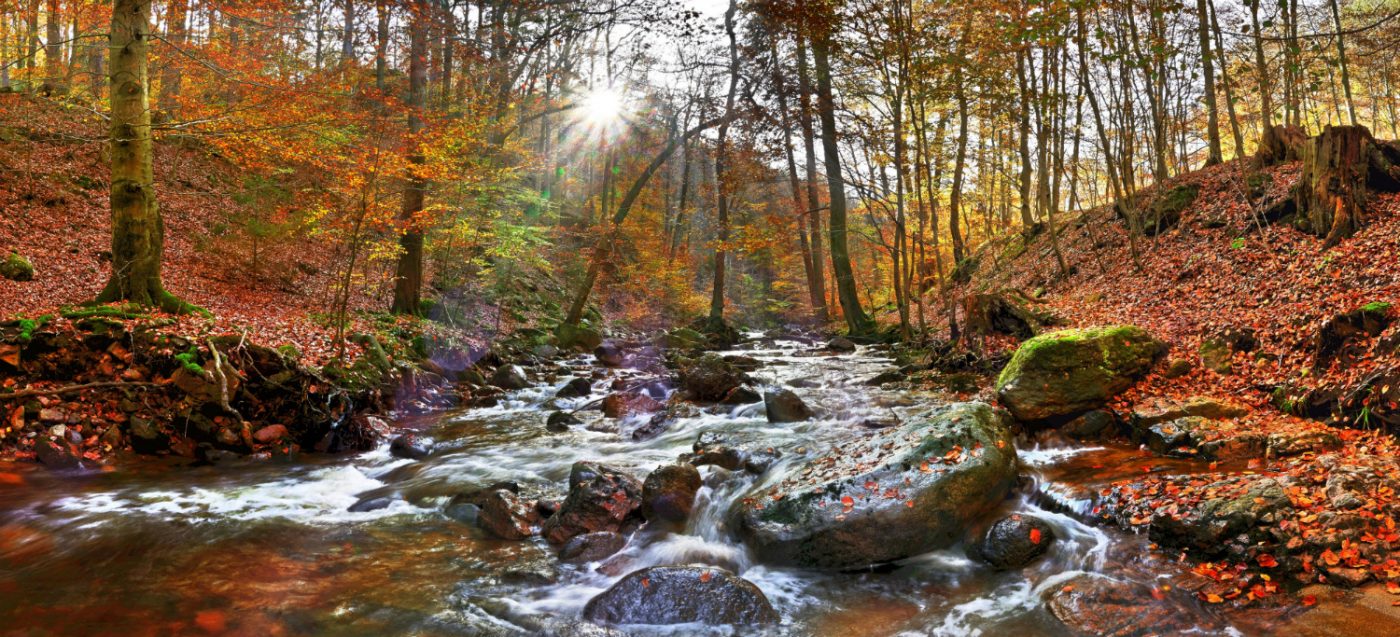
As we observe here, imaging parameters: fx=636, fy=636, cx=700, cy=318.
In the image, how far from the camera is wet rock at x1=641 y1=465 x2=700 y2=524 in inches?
240

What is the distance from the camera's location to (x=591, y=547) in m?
5.45

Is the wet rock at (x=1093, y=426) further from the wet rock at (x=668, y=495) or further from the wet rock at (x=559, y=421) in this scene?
the wet rock at (x=559, y=421)

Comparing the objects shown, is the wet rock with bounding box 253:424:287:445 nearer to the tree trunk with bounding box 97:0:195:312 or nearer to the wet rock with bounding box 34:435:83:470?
the wet rock with bounding box 34:435:83:470

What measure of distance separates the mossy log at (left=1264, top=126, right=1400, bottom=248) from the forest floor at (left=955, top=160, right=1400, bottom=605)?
270 millimetres

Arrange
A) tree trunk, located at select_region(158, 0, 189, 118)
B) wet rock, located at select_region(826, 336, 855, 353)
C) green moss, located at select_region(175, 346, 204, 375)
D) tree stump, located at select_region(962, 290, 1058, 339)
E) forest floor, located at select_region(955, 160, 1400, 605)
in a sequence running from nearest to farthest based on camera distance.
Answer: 1. forest floor, located at select_region(955, 160, 1400, 605)
2. green moss, located at select_region(175, 346, 204, 375)
3. tree stump, located at select_region(962, 290, 1058, 339)
4. tree trunk, located at select_region(158, 0, 189, 118)
5. wet rock, located at select_region(826, 336, 855, 353)

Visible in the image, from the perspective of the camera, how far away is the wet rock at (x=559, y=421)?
389 inches

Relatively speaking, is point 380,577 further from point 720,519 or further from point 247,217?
point 247,217

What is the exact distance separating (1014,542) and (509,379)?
10.1 metres

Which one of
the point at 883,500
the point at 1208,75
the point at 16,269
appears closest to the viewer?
the point at 883,500

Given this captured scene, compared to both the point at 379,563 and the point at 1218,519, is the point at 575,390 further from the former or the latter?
the point at 1218,519

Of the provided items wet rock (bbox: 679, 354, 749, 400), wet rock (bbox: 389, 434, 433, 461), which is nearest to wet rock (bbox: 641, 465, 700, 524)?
wet rock (bbox: 389, 434, 433, 461)

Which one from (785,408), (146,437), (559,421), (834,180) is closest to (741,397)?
(785,408)

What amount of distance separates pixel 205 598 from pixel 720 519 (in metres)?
3.90

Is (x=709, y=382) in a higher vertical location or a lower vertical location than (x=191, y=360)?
lower
